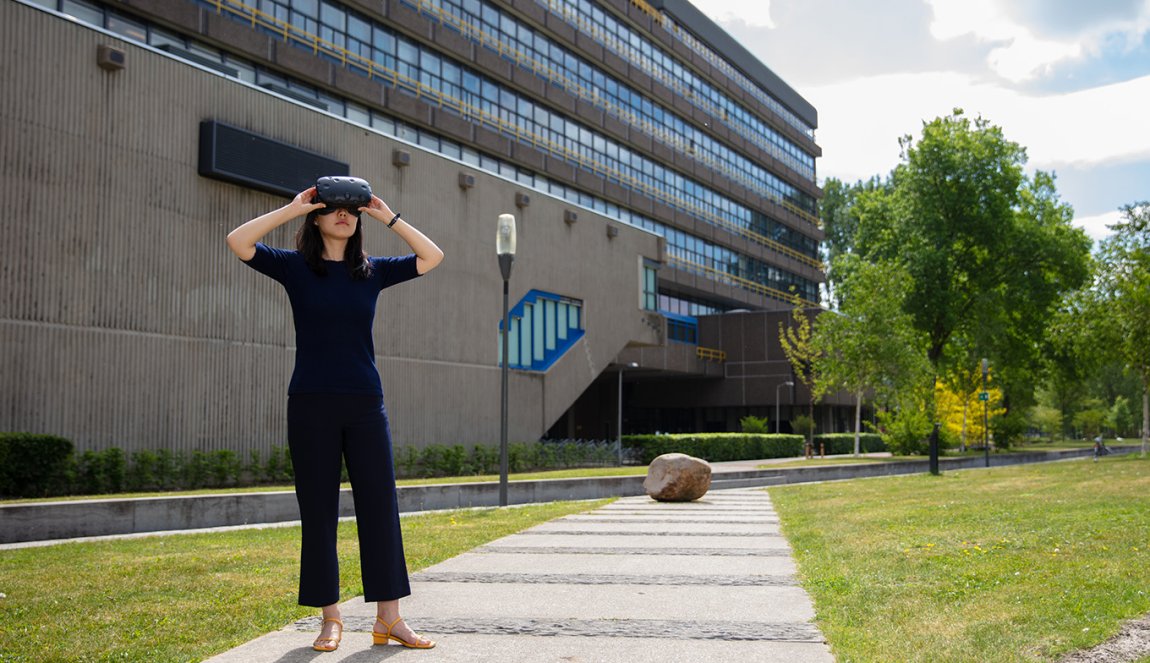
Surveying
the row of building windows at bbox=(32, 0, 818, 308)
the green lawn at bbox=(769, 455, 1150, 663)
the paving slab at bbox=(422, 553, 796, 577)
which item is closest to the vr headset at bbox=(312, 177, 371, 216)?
the green lawn at bbox=(769, 455, 1150, 663)

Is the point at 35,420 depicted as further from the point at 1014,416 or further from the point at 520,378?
the point at 1014,416

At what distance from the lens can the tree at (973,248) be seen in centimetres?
4659

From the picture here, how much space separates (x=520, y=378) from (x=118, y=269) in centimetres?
1212

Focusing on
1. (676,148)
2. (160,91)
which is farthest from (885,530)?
(676,148)

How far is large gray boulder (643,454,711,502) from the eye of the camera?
15.3 meters

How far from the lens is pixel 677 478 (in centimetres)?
1527

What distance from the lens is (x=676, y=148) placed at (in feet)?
180

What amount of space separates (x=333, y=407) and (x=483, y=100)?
1419 inches

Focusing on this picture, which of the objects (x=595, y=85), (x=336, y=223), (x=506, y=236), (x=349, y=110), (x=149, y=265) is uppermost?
(x=595, y=85)

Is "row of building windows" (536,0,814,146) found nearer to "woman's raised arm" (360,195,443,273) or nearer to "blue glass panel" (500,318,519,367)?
"blue glass panel" (500,318,519,367)

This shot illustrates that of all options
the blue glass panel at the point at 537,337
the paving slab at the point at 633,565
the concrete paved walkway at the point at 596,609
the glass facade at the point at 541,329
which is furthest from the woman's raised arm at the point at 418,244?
the blue glass panel at the point at 537,337

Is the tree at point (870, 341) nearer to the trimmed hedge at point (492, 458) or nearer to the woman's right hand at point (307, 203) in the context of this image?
the trimmed hedge at point (492, 458)

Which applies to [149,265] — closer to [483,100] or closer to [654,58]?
[483,100]

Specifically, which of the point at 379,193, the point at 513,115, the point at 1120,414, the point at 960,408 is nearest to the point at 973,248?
the point at 960,408
